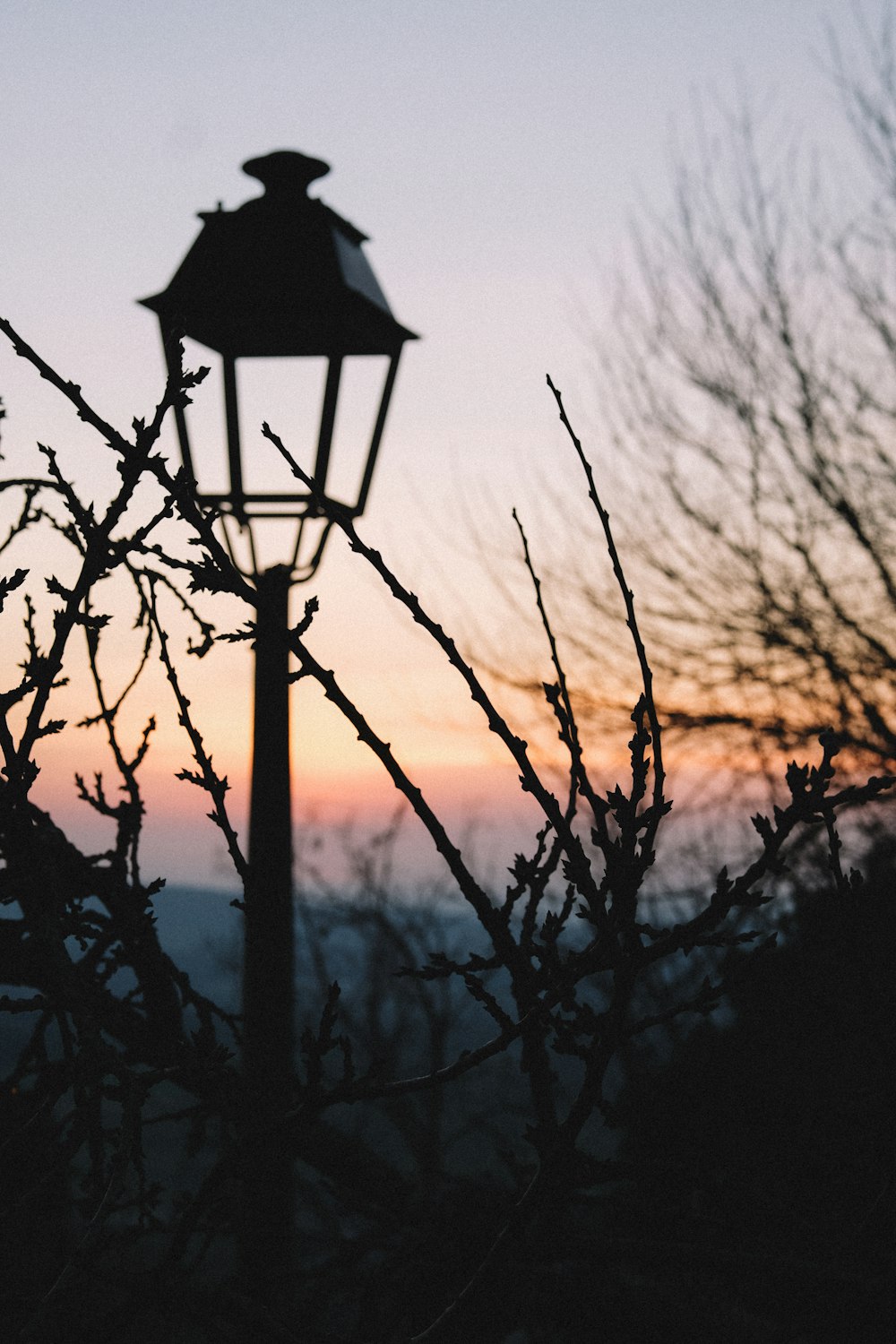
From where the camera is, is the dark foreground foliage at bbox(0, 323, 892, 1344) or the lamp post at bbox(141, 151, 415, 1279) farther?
the lamp post at bbox(141, 151, 415, 1279)

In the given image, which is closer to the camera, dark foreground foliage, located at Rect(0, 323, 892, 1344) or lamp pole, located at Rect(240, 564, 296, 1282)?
dark foreground foliage, located at Rect(0, 323, 892, 1344)

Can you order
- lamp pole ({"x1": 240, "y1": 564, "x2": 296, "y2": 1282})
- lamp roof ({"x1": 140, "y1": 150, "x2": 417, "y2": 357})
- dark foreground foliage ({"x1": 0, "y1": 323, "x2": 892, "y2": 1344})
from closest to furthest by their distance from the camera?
1. dark foreground foliage ({"x1": 0, "y1": 323, "x2": 892, "y2": 1344})
2. lamp pole ({"x1": 240, "y1": 564, "x2": 296, "y2": 1282})
3. lamp roof ({"x1": 140, "y1": 150, "x2": 417, "y2": 357})

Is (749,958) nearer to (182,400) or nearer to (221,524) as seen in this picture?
(182,400)

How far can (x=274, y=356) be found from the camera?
12.2 ft

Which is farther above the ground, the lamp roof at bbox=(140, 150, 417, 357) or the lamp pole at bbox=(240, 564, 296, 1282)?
the lamp roof at bbox=(140, 150, 417, 357)

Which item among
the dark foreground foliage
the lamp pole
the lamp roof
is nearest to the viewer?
the dark foreground foliage

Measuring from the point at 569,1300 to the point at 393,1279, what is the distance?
0.63 metres

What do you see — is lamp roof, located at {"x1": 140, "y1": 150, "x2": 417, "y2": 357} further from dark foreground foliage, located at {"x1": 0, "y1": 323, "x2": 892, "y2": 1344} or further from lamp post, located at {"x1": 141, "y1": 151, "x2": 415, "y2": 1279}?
dark foreground foliage, located at {"x1": 0, "y1": 323, "x2": 892, "y2": 1344}

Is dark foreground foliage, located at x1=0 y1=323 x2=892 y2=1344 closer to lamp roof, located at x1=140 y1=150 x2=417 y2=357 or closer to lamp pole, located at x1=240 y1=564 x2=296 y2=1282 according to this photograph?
lamp pole, located at x1=240 y1=564 x2=296 y2=1282

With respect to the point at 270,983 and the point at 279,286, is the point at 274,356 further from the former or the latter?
the point at 270,983

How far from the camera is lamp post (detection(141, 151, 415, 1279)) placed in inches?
110

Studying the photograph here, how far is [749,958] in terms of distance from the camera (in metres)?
1.52

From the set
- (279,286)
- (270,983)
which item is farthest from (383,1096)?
(279,286)

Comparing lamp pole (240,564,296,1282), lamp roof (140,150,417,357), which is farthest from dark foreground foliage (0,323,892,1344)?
lamp roof (140,150,417,357)
